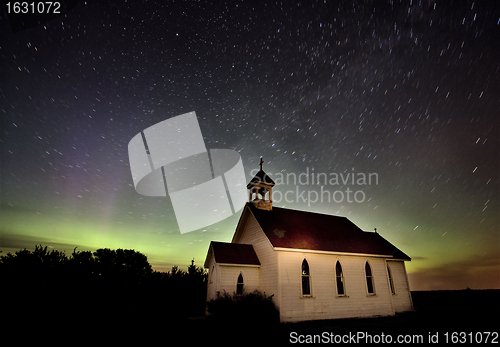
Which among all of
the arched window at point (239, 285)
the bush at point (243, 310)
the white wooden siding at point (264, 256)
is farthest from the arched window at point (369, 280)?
the arched window at point (239, 285)

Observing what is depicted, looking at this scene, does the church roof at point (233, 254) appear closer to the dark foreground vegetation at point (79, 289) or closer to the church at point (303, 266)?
the church at point (303, 266)

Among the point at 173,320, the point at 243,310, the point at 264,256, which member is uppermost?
the point at 264,256

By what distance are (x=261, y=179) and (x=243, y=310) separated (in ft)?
35.8

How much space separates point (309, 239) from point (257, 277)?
15.9ft

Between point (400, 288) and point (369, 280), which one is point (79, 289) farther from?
point (400, 288)

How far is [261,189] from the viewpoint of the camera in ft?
73.6

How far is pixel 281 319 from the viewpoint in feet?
50.6

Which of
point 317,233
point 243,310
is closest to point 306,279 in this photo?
point 317,233

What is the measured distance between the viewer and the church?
16703mm

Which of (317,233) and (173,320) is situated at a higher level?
(317,233)

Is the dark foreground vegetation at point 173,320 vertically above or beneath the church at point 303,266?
beneath

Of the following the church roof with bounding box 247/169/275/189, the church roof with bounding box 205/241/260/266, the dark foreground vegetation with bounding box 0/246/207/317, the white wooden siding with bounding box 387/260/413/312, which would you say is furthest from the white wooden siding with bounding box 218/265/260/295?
the white wooden siding with bounding box 387/260/413/312

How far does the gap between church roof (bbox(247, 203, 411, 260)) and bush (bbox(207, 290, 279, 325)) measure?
3671mm

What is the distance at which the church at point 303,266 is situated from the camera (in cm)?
1670
